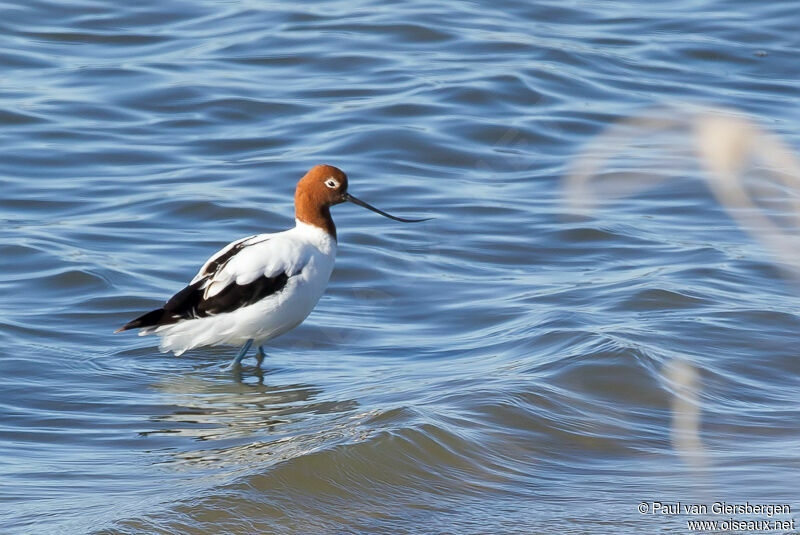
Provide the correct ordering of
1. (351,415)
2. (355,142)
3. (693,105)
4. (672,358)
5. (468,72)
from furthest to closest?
(468,72)
(693,105)
(355,142)
(672,358)
(351,415)

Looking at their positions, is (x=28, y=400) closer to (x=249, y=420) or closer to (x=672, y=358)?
(x=249, y=420)

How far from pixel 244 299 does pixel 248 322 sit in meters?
0.13

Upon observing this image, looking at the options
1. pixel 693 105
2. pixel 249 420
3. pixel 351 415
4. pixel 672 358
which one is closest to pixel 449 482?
pixel 351 415

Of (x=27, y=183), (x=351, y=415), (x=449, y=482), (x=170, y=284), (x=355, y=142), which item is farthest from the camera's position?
(x=355, y=142)

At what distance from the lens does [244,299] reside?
7.29 metres

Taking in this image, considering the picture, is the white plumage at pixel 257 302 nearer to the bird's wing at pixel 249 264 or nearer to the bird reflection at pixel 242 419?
the bird's wing at pixel 249 264

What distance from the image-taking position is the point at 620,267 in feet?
28.8

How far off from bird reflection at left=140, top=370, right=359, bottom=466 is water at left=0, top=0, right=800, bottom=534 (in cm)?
2

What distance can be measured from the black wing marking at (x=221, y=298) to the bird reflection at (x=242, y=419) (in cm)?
36

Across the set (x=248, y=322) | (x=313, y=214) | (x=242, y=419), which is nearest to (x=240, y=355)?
(x=248, y=322)

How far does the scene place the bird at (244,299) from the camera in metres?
7.21

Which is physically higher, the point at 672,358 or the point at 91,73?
the point at 91,73

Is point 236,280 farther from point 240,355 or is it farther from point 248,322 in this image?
point 240,355

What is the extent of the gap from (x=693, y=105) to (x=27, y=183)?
604 cm
